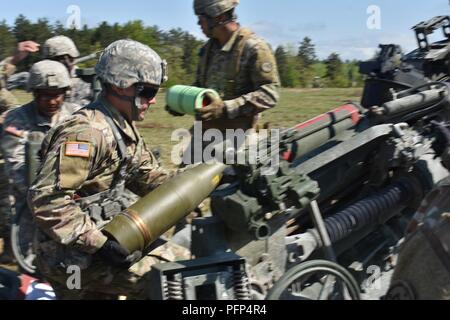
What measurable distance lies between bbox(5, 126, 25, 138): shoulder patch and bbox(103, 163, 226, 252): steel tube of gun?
2165mm

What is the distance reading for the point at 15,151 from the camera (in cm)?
504

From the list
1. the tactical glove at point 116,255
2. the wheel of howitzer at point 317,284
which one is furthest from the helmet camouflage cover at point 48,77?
the wheel of howitzer at point 317,284

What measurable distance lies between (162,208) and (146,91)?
636 mm

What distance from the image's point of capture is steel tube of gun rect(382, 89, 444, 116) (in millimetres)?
4418

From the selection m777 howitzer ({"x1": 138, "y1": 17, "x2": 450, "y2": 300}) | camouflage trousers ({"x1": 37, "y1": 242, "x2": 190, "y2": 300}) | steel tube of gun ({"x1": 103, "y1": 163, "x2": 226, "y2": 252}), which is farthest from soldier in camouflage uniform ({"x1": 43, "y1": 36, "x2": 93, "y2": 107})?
camouflage trousers ({"x1": 37, "y1": 242, "x2": 190, "y2": 300})

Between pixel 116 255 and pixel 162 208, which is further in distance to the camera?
pixel 162 208

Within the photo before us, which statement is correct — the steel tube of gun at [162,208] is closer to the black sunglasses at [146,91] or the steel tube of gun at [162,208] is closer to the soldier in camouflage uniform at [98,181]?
the soldier in camouflage uniform at [98,181]

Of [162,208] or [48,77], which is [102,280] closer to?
[162,208]

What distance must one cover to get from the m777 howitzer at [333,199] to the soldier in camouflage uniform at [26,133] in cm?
184

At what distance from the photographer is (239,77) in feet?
15.4

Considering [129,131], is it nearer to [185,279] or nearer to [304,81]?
[185,279]

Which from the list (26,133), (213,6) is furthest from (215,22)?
(26,133)

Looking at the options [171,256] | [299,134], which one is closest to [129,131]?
[171,256]

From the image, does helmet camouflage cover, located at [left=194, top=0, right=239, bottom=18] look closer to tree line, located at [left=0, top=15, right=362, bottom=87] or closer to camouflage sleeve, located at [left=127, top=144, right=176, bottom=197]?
camouflage sleeve, located at [left=127, top=144, right=176, bottom=197]
